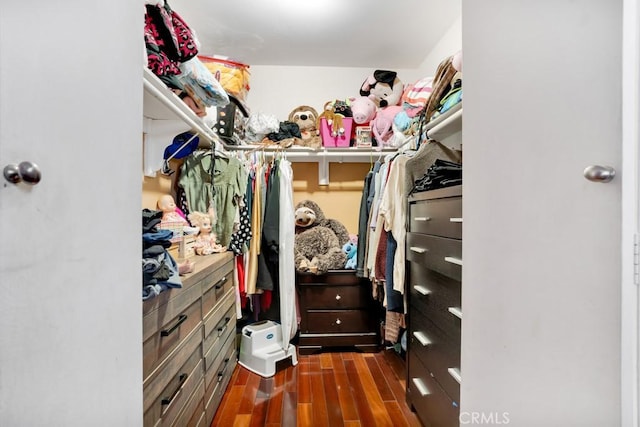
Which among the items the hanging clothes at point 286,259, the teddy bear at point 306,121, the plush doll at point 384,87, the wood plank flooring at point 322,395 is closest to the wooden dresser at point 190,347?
the wood plank flooring at point 322,395

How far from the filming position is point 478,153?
0.76 meters

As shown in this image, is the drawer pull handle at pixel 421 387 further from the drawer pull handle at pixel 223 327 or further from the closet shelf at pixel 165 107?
the closet shelf at pixel 165 107

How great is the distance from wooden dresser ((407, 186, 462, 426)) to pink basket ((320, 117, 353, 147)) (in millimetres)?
1043

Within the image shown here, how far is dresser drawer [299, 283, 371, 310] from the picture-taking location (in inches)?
85.3

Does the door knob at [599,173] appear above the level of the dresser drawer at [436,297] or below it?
above

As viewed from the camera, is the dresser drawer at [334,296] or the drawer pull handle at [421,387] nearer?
the drawer pull handle at [421,387]

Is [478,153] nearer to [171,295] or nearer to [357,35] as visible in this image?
[171,295]

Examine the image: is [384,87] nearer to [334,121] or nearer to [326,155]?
[334,121]

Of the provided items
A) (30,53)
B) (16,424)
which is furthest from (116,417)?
(30,53)

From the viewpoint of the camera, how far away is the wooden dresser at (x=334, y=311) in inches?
85.4

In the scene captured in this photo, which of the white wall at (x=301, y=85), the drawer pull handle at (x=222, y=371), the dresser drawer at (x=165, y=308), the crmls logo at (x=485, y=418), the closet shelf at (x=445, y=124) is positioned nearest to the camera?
the crmls logo at (x=485, y=418)

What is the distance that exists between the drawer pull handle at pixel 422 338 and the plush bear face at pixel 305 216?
122 cm

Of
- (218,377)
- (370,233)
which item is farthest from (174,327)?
(370,233)

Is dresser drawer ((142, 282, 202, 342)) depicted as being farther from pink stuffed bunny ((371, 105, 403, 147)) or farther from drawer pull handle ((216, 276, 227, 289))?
pink stuffed bunny ((371, 105, 403, 147))
